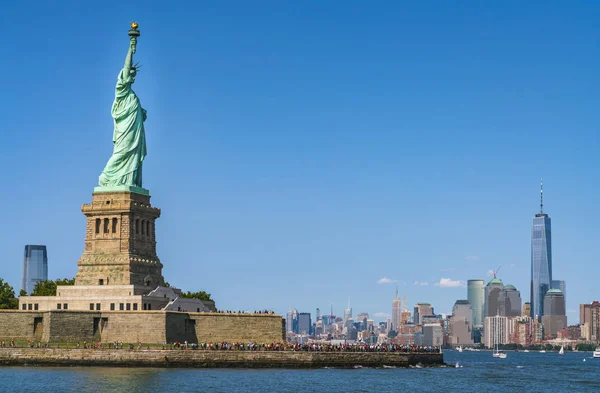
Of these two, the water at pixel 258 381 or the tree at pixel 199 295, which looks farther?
the tree at pixel 199 295

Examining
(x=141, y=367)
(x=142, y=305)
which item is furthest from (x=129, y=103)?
(x=141, y=367)

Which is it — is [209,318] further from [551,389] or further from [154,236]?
[551,389]

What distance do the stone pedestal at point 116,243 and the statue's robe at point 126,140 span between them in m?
2.22

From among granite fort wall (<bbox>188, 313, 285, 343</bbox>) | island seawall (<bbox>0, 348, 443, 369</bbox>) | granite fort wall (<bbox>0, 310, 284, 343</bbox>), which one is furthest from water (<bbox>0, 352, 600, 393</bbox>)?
granite fort wall (<bbox>188, 313, 285, 343</bbox>)

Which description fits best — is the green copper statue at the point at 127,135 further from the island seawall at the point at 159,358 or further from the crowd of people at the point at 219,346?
the island seawall at the point at 159,358

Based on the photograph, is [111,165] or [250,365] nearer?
[250,365]

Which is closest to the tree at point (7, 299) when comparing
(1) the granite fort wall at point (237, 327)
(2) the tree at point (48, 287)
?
(2) the tree at point (48, 287)

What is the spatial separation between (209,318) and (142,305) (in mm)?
6915

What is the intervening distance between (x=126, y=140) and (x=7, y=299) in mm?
21554

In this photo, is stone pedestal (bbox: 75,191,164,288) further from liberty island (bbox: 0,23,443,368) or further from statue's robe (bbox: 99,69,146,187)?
statue's robe (bbox: 99,69,146,187)

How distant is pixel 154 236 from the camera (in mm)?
120688

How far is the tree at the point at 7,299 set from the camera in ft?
401

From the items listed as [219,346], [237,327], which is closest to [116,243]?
[237,327]

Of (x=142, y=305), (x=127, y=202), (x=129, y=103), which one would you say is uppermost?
(x=129, y=103)
